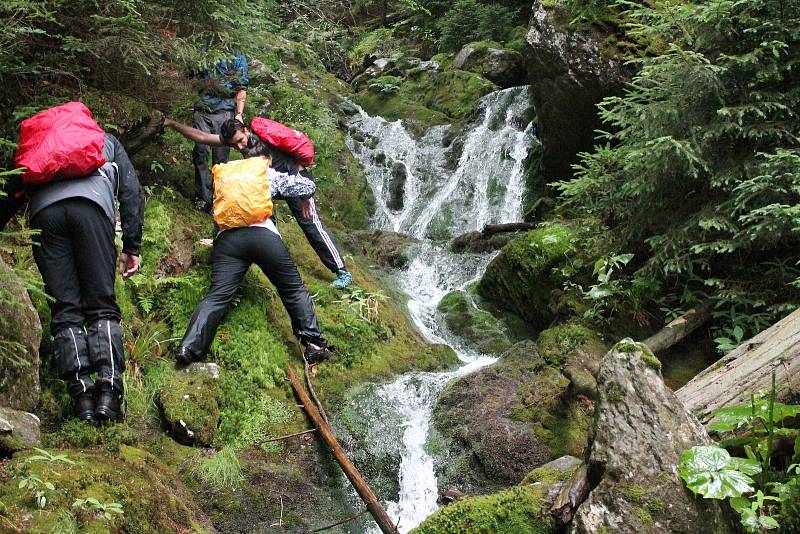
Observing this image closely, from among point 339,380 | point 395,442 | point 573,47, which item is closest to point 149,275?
point 339,380

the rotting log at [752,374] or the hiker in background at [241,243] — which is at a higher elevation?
the rotting log at [752,374]

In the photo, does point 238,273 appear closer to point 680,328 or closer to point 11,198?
point 11,198

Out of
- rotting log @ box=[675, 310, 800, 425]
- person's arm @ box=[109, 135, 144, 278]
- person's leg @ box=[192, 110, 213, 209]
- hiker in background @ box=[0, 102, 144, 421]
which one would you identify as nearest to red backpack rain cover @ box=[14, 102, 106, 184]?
hiker in background @ box=[0, 102, 144, 421]

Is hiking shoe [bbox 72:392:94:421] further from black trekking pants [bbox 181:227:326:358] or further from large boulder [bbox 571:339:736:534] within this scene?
large boulder [bbox 571:339:736:534]

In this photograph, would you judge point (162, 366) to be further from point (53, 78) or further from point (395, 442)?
point (53, 78)

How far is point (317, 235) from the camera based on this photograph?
6.88 m

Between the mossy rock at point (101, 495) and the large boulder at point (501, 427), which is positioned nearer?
the mossy rock at point (101, 495)

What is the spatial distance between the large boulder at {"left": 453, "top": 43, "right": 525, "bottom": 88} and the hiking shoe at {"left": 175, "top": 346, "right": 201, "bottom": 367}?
14649 mm

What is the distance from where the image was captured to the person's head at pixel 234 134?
620 centimetres

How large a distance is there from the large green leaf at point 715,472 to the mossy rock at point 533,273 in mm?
4712

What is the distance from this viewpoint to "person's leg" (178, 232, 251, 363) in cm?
526

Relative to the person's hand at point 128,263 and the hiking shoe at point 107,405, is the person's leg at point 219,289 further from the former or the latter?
the hiking shoe at point 107,405

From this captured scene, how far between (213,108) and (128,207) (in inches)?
124

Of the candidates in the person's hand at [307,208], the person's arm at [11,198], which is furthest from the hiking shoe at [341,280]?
the person's arm at [11,198]
